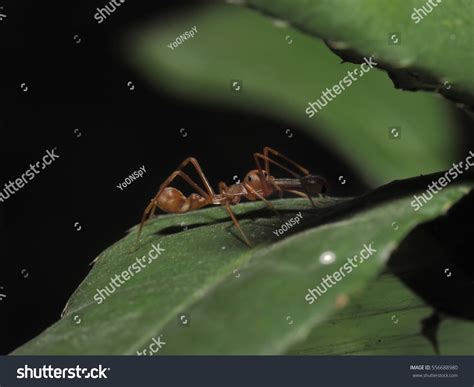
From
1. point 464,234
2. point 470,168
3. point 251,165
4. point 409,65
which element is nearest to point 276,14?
point 409,65

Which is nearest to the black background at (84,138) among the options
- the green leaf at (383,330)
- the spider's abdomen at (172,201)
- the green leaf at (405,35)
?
the spider's abdomen at (172,201)

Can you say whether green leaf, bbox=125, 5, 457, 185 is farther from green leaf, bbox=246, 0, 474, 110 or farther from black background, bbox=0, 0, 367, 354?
green leaf, bbox=246, 0, 474, 110

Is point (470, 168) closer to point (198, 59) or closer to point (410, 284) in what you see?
point (410, 284)

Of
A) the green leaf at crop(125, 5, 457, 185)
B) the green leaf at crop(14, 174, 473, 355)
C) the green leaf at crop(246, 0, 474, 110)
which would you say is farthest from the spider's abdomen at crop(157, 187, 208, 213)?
the green leaf at crop(246, 0, 474, 110)

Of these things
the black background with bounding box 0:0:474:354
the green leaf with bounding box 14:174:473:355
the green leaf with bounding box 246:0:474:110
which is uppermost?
the green leaf with bounding box 246:0:474:110

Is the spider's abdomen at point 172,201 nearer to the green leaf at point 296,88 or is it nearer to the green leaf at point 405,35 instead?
the green leaf at point 296,88

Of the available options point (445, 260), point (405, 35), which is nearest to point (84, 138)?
point (445, 260)
